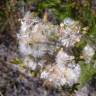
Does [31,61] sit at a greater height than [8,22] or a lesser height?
lesser

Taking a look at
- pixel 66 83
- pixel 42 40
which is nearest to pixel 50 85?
pixel 66 83

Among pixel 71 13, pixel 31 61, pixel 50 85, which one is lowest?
pixel 50 85

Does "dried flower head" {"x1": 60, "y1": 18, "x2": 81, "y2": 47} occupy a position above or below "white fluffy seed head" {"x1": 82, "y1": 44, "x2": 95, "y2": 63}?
above

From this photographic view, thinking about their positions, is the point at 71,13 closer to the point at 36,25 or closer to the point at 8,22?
the point at 36,25

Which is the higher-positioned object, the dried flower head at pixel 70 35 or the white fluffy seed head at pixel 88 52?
the dried flower head at pixel 70 35

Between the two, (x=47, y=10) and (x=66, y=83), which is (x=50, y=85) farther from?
(x=47, y=10)

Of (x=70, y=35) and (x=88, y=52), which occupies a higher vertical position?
(x=70, y=35)

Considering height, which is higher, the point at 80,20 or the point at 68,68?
the point at 80,20

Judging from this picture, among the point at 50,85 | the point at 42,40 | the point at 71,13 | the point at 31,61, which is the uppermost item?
the point at 71,13

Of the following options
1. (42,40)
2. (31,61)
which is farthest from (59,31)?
(31,61)
